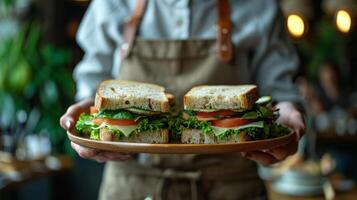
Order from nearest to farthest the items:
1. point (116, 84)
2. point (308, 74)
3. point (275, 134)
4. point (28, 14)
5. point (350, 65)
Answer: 1. point (275, 134)
2. point (116, 84)
3. point (28, 14)
4. point (308, 74)
5. point (350, 65)

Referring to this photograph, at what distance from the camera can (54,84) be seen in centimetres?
434

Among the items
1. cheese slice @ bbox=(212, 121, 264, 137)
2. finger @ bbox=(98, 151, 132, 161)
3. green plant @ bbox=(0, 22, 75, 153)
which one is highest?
cheese slice @ bbox=(212, 121, 264, 137)

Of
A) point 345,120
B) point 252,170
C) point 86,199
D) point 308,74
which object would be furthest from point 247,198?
point 308,74

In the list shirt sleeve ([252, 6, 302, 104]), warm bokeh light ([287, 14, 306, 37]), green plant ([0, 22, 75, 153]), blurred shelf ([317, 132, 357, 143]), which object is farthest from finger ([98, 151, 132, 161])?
blurred shelf ([317, 132, 357, 143])

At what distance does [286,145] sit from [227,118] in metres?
0.19

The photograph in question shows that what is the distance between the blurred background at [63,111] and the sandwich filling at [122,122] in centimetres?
137

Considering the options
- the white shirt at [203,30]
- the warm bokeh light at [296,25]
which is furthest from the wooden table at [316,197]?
the warm bokeh light at [296,25]

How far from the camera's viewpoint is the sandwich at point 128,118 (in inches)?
59.6

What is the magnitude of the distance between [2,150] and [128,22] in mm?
2328

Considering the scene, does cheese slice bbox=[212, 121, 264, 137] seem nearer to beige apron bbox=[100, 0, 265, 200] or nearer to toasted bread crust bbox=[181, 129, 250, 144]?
toasted bread crust bbox=[181, 129, 250, 144]

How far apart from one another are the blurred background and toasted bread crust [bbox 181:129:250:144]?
135cm

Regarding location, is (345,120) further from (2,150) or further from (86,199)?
(2,150)

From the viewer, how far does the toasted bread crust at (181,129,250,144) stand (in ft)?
4.97

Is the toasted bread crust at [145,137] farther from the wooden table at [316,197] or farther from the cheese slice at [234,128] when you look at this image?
the wooden table at [316,197]
